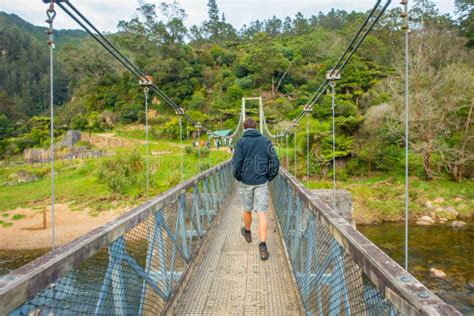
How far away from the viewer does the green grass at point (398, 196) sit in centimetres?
1191

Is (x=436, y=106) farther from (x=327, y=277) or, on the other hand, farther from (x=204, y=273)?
(x=327, y=277)

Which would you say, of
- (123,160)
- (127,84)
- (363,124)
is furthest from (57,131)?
(363,124)

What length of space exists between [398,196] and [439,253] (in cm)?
457

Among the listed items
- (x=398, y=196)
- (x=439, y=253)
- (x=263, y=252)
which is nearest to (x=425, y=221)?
(x=398, y=196)

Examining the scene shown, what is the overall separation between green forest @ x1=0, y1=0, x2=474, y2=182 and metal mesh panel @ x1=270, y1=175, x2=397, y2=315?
12870mm

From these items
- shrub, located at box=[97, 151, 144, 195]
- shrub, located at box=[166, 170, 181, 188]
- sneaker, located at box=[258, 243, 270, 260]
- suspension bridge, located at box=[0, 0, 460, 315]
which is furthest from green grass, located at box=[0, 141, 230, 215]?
suspension bridge, located at box=[0, 0, 460, 315]

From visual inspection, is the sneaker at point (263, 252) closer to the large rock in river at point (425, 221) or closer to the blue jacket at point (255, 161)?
the blue jacket at point (255, 161)

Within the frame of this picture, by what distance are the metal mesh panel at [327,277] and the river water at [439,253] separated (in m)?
5.25

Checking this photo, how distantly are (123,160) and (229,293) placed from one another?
15486mm

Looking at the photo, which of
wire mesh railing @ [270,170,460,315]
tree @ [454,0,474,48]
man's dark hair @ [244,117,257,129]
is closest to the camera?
wire mesh railing @ [270,170,460,315]

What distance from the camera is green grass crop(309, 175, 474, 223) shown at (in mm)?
11906

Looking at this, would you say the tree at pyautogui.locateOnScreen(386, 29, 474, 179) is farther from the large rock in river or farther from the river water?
the river water

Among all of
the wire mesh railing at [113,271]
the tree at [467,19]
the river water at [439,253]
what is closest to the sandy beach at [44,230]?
the river water at [439,253]

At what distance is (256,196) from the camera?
8.38 ft
